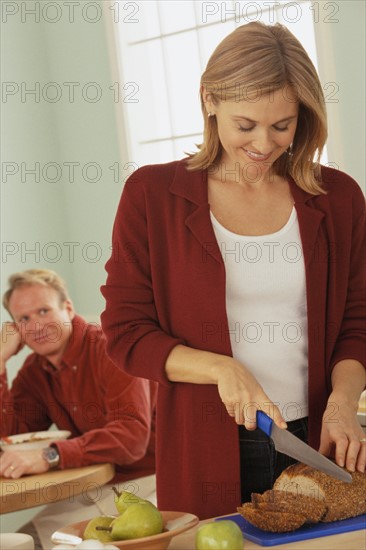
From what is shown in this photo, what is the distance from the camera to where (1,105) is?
4.27m

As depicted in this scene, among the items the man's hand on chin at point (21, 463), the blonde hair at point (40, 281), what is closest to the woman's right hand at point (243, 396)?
the man's hand on chin at point (21, 463)

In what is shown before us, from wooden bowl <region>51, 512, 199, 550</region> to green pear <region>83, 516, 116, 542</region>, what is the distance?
15 mm

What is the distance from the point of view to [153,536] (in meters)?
1.31

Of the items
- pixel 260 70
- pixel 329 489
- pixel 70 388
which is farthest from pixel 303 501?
pixel 70 388

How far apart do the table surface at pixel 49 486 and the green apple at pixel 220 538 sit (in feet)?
4.57

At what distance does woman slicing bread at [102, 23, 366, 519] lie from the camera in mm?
1660

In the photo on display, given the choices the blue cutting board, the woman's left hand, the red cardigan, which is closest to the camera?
the blue cutting board

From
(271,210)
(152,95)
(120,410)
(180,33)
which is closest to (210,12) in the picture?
(180,33)

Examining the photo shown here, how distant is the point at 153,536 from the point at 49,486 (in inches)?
53.6

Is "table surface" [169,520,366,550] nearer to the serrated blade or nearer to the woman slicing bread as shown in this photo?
the serrated blade

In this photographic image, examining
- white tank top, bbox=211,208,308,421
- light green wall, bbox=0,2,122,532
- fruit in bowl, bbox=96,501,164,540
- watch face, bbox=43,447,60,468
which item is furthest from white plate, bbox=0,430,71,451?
fruit in bowl, bbox=96,501,164,540

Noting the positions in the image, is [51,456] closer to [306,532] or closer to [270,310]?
[270,310]

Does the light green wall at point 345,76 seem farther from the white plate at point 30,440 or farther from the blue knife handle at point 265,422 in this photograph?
the blue knife handle at point 265,422

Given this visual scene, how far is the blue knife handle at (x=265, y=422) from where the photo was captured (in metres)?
1.44
